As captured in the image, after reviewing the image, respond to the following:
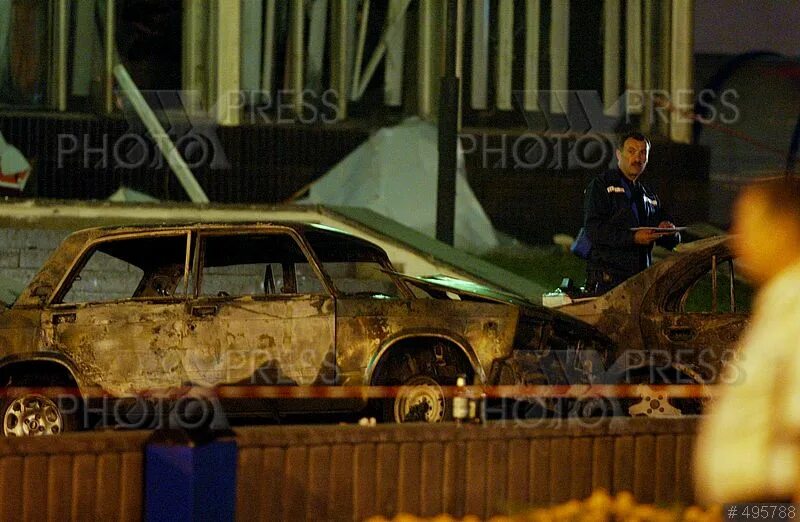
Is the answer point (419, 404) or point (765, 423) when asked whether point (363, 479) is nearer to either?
point (419, 404)

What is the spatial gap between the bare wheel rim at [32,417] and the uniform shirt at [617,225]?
12.7ft

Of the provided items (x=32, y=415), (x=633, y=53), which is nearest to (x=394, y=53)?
(x=633, y=53)

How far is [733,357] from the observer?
9.75 m

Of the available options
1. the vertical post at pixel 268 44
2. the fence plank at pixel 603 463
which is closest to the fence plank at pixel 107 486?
the fence plank at pixel 603 463

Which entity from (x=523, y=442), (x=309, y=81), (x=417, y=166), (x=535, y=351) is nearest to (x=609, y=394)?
(x=535, y=351)

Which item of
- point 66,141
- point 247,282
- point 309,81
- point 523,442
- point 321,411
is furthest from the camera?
point 309,81

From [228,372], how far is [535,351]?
6.26 feet

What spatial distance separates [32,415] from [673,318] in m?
4.13

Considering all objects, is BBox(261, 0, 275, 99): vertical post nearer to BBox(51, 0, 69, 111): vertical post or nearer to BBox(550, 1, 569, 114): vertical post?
BBox(51, 0, 69, 111): vertical post

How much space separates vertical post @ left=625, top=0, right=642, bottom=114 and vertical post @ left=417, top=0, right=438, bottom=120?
2.71m

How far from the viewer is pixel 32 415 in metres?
9.16

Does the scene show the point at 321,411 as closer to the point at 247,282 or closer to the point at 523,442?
the point at 523,442

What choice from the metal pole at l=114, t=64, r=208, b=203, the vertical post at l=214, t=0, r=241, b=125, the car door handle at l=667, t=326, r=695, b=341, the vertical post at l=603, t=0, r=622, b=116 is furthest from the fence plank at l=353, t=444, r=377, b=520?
the vertical post at l=603, t=0, r=622, b=116

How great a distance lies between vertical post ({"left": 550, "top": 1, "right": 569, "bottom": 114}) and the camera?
2023 centimetres
